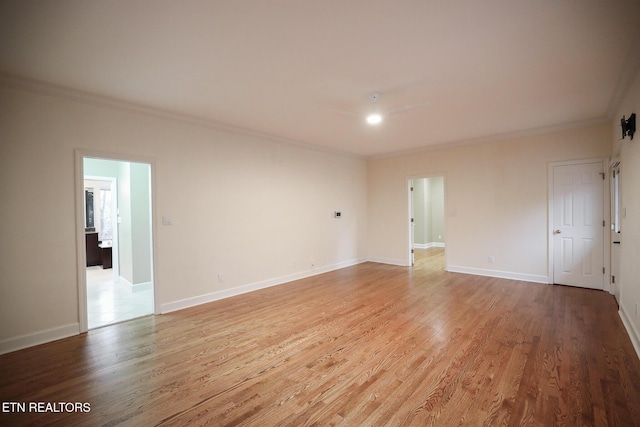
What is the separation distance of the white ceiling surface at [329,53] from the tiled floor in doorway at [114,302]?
8.88 feet

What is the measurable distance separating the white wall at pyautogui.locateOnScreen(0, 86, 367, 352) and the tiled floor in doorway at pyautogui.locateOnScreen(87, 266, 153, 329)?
1.41 ft

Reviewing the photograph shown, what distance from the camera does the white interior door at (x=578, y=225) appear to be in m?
4.55

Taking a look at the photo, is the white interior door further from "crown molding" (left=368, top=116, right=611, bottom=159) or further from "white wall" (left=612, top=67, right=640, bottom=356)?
"white wall" (left=612, top=67, right=640, bottom=356)

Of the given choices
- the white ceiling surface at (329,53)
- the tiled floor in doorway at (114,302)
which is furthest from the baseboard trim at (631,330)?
the tiled floor in doorway at (114,302)

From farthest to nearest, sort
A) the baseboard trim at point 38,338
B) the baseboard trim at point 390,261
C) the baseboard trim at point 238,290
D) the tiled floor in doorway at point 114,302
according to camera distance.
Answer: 1. the baseboard trim at point 390,261
2. the baseboard trim at point 238,290
3. the tiled floor in doorway at point 114,302
4. the baseboard trim at point 38,338

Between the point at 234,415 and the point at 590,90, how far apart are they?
4775 mm

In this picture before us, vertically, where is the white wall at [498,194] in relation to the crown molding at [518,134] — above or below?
below

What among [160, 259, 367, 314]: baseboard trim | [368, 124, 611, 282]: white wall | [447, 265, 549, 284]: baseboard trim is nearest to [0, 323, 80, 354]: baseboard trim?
[160, 259, 367, 314]: baseboard trim

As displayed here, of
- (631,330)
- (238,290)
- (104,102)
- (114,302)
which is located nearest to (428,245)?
(631,330)

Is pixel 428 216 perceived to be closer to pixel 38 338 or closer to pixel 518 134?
pixel 518 134

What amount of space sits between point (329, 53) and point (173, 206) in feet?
9.34

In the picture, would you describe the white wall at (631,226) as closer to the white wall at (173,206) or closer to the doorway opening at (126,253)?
the white wall at (173,206)

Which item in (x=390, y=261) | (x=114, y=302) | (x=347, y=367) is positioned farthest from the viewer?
(x=390, y=261)

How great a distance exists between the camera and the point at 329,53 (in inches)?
98.4
